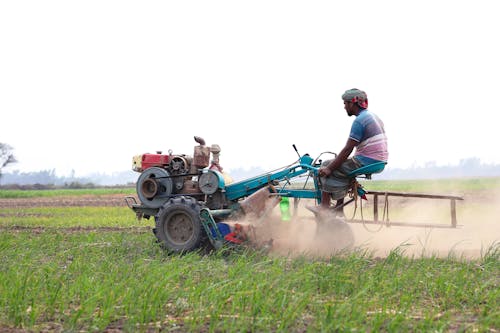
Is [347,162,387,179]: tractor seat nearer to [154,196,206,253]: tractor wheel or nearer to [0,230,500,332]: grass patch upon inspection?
[0,230,500,332]: grass patch

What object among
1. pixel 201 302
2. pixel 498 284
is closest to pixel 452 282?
pixel 498 284

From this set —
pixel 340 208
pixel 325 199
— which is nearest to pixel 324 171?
pixel 325 199

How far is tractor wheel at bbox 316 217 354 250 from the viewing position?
707 cm

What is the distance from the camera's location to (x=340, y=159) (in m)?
7.00

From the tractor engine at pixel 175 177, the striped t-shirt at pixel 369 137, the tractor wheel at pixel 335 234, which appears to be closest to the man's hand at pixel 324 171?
the striped t-shirt at pixel 369 137

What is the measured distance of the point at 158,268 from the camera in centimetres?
539

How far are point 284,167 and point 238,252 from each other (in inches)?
55.1

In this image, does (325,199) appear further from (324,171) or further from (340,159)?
(340,159)

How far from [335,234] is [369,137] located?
1.35 meters

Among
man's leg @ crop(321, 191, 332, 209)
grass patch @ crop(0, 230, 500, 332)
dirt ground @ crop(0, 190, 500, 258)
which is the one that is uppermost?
man's leg @ crop(321, 191, 332, 209)

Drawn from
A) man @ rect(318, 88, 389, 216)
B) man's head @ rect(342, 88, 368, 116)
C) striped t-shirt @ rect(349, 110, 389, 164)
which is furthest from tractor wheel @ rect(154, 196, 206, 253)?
man's head @ rect(342, 88, 368, 116)

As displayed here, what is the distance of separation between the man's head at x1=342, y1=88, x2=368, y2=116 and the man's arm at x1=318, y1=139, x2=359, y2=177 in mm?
444

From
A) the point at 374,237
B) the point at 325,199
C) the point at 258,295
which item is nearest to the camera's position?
the point at 258,295

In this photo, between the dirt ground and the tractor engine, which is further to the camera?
the tractor engine
